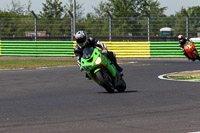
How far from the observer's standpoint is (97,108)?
952 cm

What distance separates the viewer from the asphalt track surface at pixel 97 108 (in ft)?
24.2

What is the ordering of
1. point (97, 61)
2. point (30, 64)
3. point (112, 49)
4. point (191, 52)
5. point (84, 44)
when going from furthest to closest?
point (112, 49) → point (191, 52) → point (30, 64) → point (84, 44) → point (97, 61)

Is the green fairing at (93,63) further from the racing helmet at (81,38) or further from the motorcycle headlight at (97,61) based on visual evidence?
the racing helmet at (81,38)

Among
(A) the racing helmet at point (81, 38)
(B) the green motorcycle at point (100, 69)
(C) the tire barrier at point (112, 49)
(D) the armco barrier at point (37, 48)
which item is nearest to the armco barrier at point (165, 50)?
(C) the tire barrier at point (112, 49)

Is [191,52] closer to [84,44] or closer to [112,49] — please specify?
[112,49]

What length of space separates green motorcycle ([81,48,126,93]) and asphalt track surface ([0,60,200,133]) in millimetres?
292

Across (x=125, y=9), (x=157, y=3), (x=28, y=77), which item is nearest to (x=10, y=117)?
(x=28, y=77)

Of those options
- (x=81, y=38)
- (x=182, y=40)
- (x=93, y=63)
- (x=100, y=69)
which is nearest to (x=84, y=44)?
(x=81, y=38)

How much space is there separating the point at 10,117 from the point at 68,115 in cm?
89

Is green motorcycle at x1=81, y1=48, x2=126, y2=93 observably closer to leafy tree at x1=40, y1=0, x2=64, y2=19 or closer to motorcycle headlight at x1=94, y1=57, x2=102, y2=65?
A: motorcycle headlight at x1=94, y1=57, x2=102, y2=65

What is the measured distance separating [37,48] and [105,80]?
20.2 meters

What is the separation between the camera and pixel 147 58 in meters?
30.6

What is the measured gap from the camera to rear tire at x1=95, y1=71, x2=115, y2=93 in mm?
12188

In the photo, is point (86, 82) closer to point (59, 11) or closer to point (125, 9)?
point (59, 11)
